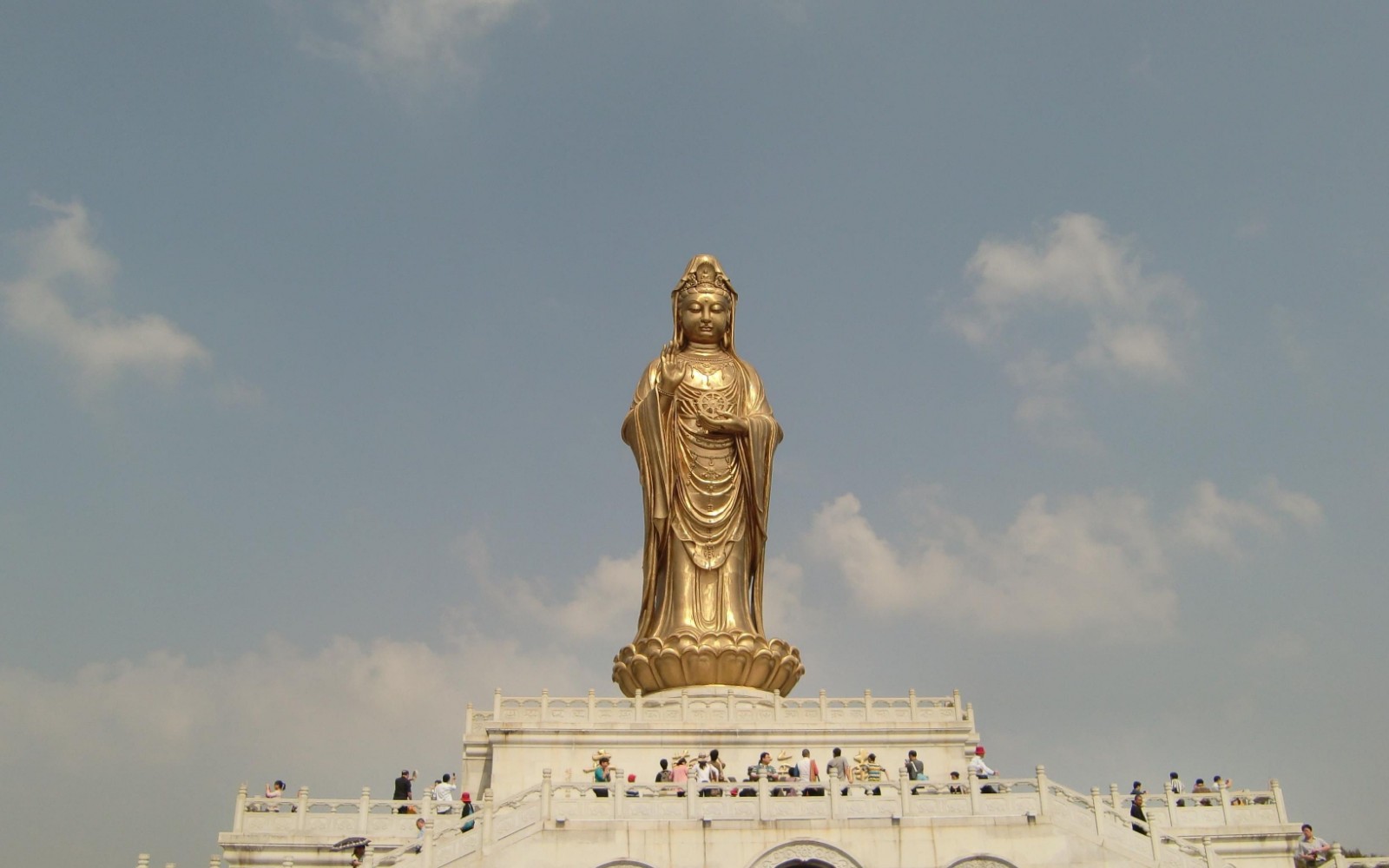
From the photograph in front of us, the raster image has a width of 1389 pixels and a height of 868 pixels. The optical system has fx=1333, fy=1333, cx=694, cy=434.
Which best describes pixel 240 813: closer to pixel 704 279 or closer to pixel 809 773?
pixel 809 773

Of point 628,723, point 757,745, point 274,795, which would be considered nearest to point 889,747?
point 757,745

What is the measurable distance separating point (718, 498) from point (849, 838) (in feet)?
32.6

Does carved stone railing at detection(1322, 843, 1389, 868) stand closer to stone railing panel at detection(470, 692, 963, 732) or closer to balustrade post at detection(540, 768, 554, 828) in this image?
stone railing panel at detection(470, 692, 963, 732)

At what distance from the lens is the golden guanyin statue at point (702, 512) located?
22.2 m

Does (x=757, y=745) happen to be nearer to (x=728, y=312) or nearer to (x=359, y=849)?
(x=359, y=849)

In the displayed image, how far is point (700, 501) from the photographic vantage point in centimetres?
2416

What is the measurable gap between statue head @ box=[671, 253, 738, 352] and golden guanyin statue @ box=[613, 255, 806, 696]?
39 mm

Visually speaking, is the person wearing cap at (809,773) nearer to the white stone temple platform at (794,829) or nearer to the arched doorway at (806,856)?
the white stone temple platform at (794,829)

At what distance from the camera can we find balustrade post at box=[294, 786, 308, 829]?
16.6 metres

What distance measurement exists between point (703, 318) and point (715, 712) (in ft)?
28.5

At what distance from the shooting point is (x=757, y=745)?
1912cm

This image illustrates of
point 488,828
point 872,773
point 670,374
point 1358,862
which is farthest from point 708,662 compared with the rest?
point 1358,862

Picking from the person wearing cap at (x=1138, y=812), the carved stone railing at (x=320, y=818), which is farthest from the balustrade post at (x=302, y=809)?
the person wearing cap at (x=1138, y=812)

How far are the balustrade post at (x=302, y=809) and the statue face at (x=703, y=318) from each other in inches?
475
